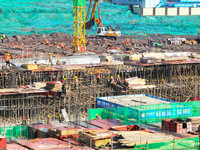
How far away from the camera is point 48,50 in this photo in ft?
240

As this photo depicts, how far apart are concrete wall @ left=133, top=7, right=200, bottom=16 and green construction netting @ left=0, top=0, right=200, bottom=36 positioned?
2.20 metres

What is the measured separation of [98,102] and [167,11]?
10954 centimetres

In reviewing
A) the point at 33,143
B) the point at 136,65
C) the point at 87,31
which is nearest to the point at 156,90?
the point at 136,65

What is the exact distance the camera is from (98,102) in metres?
38.6

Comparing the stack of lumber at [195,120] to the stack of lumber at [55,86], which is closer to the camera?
the stack of lumber at [195,120]

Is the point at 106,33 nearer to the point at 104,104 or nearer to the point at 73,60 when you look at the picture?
the point at 73,60

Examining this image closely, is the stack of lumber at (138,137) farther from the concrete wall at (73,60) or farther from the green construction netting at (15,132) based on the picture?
the concrete wall at (73,60)

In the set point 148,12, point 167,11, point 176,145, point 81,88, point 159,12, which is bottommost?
point 176,145

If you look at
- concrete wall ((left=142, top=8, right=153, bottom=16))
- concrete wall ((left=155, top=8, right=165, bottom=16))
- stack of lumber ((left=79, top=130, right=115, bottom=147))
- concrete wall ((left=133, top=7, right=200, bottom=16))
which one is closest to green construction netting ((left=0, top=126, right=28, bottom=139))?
stack of lumber ((left=79, top=130, right=115, bottom=147))

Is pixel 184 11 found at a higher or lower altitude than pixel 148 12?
higher

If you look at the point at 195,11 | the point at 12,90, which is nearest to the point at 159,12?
the point at 195,11

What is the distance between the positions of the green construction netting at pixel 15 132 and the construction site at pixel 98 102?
2.2 inches

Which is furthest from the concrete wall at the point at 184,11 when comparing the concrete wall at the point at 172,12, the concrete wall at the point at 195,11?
the concrete wall at the point at 195,11

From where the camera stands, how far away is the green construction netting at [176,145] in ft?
80.8
